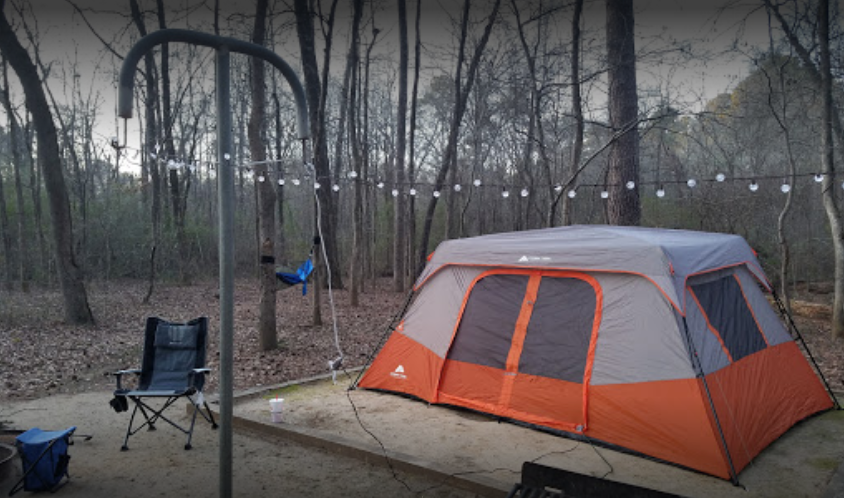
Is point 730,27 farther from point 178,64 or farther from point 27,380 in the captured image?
point 178,64

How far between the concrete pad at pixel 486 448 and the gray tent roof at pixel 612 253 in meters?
1.21

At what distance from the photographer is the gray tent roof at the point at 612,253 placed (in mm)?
4094

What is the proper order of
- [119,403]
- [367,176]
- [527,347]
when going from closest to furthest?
1. [119,403]
2. [527,347]
3. [367,176]

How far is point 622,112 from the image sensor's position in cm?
836

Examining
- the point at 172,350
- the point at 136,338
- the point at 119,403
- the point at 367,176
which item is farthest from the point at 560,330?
the point at 367,176

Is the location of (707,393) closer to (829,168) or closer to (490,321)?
(490,321)

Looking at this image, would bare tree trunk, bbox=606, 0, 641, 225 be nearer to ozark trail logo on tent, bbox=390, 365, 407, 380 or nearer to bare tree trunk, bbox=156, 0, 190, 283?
ozark trail logo on tent, bbox=390, 365, 407, 380

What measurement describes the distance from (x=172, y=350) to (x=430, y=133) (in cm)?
1529

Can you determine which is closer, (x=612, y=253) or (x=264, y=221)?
(x=612, y=253)

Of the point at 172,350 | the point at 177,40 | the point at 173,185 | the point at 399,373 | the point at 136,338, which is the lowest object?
the point at 136,338

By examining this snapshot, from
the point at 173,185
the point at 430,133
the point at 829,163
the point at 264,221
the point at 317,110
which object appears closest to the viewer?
the point at 264,221

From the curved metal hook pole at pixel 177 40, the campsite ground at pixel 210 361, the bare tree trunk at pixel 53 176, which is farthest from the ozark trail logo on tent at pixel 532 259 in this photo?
the bare tree trunk at pixel 53 176

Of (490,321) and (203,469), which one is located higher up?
(490,321)

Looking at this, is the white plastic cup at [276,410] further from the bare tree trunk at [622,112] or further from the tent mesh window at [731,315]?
the bare tree trunk at [622,112]
